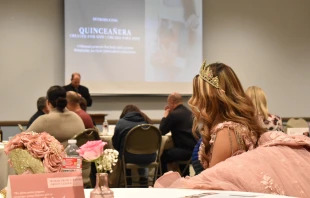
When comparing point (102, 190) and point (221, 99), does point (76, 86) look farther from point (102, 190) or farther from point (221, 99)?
point (102, 190)

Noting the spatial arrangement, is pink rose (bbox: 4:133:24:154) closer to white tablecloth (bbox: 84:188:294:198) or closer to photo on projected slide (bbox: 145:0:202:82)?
white tablecloth (bbox: 84:188:294:198)

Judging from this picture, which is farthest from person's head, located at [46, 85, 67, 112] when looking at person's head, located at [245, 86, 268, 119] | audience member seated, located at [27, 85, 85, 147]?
person's head, located at [245, 86, 268, 119]

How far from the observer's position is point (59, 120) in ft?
15.6

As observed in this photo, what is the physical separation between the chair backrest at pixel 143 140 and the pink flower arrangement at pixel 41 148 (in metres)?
4.07

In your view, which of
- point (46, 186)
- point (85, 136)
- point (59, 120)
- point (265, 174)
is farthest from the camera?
point (85, 136)

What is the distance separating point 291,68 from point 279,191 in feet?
26.5

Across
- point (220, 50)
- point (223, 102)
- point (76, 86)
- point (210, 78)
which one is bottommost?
point (76, 86)

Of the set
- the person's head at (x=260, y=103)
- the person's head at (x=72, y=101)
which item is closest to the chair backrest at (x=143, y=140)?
the person's head at (x=72, y=101)

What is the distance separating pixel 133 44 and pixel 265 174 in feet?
22.1

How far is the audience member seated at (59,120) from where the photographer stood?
183 inches

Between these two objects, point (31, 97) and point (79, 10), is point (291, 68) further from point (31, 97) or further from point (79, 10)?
point (31, 97)

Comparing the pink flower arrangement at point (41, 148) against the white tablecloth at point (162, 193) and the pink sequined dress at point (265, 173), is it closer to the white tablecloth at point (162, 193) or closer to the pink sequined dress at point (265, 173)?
the white tablecloth at point (162, 193)

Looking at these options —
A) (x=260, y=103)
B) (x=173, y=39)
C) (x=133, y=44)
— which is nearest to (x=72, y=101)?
(x=260, y=103)

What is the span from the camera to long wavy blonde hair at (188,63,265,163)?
241 cm
